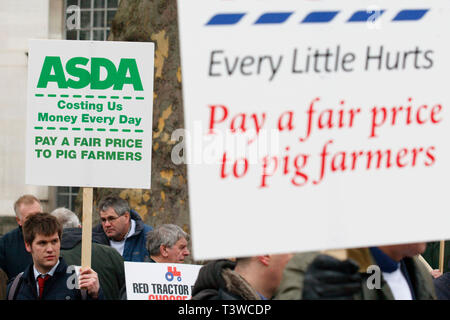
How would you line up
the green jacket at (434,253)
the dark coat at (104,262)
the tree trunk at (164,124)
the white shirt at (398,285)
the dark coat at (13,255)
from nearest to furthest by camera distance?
1. the white shirt at (398,285)
2. the dark coat at (104,262)
3. the dark coat at (13,255)
4. the tree trunk at (164,124)
5. the green jacket at (434,253)

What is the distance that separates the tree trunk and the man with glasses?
0.77 meters

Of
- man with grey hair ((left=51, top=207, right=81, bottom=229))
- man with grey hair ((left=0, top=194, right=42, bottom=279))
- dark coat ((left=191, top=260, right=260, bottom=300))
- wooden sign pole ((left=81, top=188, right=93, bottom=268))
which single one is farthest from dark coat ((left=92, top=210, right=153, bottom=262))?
dark coat ((left=191, top=260, right=260, bottom=300))

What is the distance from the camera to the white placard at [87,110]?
15.1ft

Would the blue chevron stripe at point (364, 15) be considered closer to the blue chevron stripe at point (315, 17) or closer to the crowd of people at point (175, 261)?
the blue chevron stripe at point (315, 17)

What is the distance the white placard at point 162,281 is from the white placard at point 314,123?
2281 millimetres

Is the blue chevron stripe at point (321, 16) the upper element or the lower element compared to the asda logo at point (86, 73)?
lower

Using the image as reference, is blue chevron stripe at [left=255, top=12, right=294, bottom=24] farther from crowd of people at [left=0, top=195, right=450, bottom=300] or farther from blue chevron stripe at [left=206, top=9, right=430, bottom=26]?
crowd of people at [left=0, top=195, right=450, bottom=300]

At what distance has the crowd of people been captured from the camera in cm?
300

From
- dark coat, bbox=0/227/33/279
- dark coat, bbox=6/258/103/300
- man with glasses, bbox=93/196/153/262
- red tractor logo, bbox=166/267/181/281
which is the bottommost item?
dark coat, bbox=6/258/103/300

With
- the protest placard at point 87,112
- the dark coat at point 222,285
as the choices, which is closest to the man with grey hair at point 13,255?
the protest placard at point 87,112

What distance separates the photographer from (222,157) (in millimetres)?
2900

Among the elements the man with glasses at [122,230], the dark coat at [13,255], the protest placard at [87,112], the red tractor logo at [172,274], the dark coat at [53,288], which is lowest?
the dark coat at [53,288]

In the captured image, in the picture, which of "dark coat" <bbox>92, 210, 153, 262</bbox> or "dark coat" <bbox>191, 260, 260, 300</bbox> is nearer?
"dark coat" <bbox>191, 260, 260, 300</bbox>
